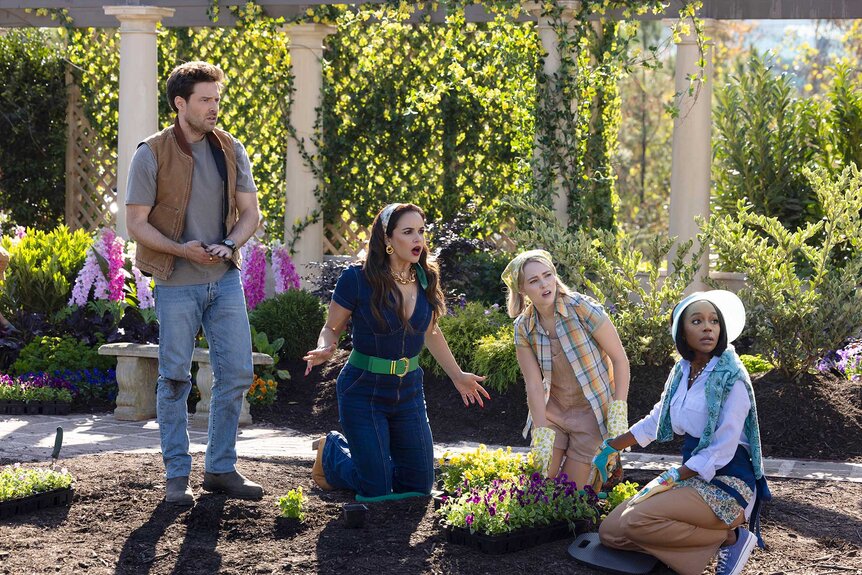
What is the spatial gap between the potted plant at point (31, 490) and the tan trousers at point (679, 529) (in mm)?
2311

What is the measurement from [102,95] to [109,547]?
28.9 feet

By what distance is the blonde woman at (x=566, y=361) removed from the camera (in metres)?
4.95

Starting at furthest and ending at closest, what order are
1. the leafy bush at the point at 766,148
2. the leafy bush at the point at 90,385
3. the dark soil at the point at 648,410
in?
the leafy bush at the point at 766,148
the leafy bush at the point at 90,385
the dark soil at the point at 648,410

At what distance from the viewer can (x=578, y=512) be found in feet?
14.5

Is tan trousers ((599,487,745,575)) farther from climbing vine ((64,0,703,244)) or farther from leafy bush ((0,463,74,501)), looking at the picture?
climbing vine ((64,0,703,244))

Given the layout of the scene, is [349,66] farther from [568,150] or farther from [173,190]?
[173,190]

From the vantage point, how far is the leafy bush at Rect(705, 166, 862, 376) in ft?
22.1

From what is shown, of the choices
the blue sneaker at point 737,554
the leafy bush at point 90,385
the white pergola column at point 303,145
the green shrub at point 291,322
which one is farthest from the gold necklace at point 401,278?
the white pergola column at point 303,145

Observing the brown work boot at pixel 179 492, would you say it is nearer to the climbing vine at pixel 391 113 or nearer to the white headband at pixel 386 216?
the white headband at pixel 386 216

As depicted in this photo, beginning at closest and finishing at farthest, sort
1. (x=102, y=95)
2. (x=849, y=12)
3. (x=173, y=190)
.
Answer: (x=173, y=190), (x=849, y=12), (x=102, y=95)

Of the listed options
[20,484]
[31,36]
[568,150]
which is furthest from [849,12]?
[31,36]

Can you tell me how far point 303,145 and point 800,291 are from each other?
4.95m

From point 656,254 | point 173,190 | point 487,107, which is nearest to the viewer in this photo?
point 173,190

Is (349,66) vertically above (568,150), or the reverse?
(349,66)
